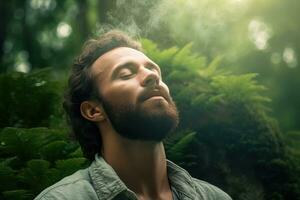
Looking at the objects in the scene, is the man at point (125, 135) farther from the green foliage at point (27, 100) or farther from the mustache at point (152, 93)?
the green foliage at point (27, 100)

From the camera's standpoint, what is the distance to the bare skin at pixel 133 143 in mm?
3566

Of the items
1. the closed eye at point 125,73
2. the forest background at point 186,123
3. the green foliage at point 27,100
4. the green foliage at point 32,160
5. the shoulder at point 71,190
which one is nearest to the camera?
the shoulder at point 71,190

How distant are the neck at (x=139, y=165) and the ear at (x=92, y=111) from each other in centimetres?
25

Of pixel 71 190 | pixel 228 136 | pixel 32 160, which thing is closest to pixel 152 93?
pixel 71 190

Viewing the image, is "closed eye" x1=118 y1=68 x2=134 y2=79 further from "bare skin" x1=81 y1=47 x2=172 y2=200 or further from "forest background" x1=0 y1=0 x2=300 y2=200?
"forest background" x1=0 y1=0 x2=300 y2=200

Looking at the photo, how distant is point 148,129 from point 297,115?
11991mm

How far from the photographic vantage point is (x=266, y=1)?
13.1m

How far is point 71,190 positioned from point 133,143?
1.97 feet

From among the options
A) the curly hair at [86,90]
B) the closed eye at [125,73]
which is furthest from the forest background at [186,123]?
the closed eye at [125,73]

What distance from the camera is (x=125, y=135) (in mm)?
3611

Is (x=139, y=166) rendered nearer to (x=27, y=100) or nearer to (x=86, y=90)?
(x=86, y=90)

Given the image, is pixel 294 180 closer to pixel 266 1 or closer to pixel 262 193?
pixel 262 193

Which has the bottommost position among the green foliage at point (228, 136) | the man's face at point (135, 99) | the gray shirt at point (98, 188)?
the green foliage at point (228, 136)

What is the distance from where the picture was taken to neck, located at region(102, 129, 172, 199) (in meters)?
3.56
